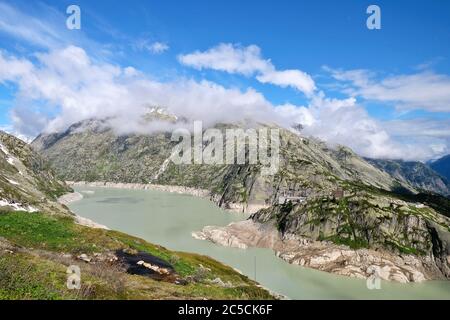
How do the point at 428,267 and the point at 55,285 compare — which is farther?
the point at 428,267

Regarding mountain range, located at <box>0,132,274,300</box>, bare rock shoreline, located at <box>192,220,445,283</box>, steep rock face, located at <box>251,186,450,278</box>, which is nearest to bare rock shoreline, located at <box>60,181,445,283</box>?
bare rock shoreline, located at <box>192,220,445,283</box>

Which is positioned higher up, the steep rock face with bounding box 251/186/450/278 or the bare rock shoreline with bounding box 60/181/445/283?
the steep rock face with bounding box 251/186/450/278

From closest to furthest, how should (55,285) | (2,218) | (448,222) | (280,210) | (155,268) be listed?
(55,285)
(155,268)
(2,218)
(448,222)
(280,210)

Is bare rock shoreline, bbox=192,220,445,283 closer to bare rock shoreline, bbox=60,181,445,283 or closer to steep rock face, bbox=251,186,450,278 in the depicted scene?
bare rock shoreline, bbox=60,181,445,283

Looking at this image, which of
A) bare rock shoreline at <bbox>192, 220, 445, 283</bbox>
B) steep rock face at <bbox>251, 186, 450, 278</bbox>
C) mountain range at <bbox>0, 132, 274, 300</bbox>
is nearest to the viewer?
mountain range at <bbox>0, 132, 274, 300</bbox>

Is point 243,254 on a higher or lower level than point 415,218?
lower

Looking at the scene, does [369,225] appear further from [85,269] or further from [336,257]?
[85,269]
